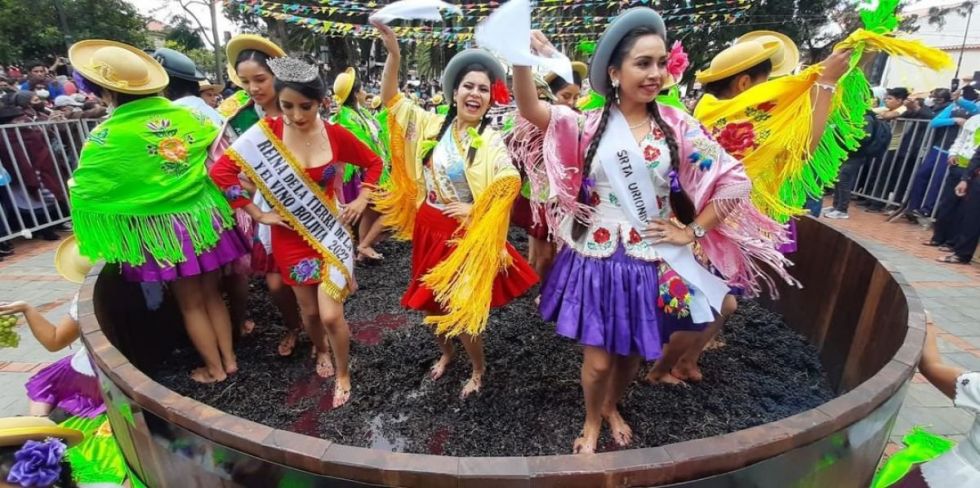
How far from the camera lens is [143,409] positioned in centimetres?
179

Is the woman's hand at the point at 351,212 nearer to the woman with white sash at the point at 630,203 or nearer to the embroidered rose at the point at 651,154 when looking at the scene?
the woman with white sash at the point at 630,203

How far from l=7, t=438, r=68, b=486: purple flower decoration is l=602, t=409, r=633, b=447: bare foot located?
82.2 inches

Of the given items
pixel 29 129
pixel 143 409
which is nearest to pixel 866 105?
pixel 143 409

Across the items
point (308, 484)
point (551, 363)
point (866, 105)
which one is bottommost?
point (551, 363)

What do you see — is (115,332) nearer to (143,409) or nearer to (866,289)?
(143,409)

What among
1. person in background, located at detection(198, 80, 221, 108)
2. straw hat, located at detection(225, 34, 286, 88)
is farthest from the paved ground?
straw hat, located at detection(225, 34, 286, 88)

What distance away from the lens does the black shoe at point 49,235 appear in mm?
6387

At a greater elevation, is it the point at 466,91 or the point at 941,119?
the point at 466,91

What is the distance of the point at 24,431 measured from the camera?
5.49 ft

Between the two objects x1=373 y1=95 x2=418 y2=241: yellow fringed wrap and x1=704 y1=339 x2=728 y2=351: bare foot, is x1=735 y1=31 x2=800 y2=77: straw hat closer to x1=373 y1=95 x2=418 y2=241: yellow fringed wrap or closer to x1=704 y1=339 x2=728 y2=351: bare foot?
x1=704 y1=339 x2=728 y2=351: bare foot

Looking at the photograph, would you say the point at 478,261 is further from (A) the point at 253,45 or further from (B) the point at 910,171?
(B) the point at 910,171

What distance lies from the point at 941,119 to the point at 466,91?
7.53 m

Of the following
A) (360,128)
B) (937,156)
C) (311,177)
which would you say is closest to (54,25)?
(360,128)

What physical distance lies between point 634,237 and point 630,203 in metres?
0.14
